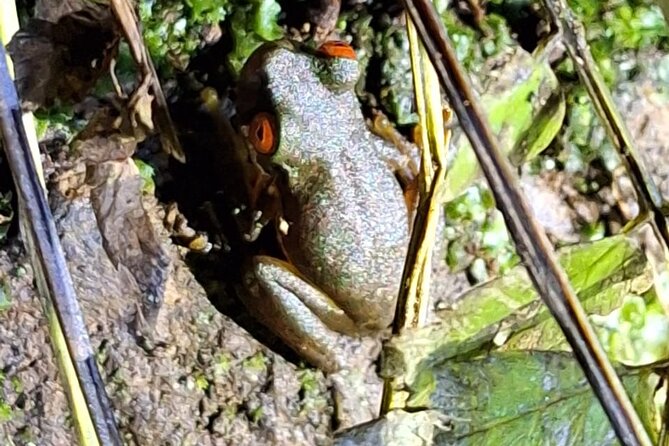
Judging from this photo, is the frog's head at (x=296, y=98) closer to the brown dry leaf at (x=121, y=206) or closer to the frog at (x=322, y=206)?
the frog at (x=322, y=206)

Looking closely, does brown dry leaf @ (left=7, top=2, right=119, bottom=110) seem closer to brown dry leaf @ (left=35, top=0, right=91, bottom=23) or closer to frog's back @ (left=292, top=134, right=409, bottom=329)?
brown dry leaf @ (left=35, top=0, right=91, bottom=23)

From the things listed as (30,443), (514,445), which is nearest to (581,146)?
(514,445)

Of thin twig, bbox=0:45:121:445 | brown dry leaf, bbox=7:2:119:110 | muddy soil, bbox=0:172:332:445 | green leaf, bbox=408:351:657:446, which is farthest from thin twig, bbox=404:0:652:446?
muddy soil, bbox=0:172:332:445

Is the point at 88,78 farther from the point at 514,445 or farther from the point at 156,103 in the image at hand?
the point at 514,445

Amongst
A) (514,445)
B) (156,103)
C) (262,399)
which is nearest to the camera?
(514,445)

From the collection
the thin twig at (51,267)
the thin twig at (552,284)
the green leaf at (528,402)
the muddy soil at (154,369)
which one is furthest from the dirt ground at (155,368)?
the thin twig at (552,284)

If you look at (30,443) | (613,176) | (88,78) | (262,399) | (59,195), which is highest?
(88,78)

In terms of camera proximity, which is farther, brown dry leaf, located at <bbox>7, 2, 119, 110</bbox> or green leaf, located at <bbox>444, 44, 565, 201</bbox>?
green leaf, located at <bbox>444, 44, 565, 201</bbox>
